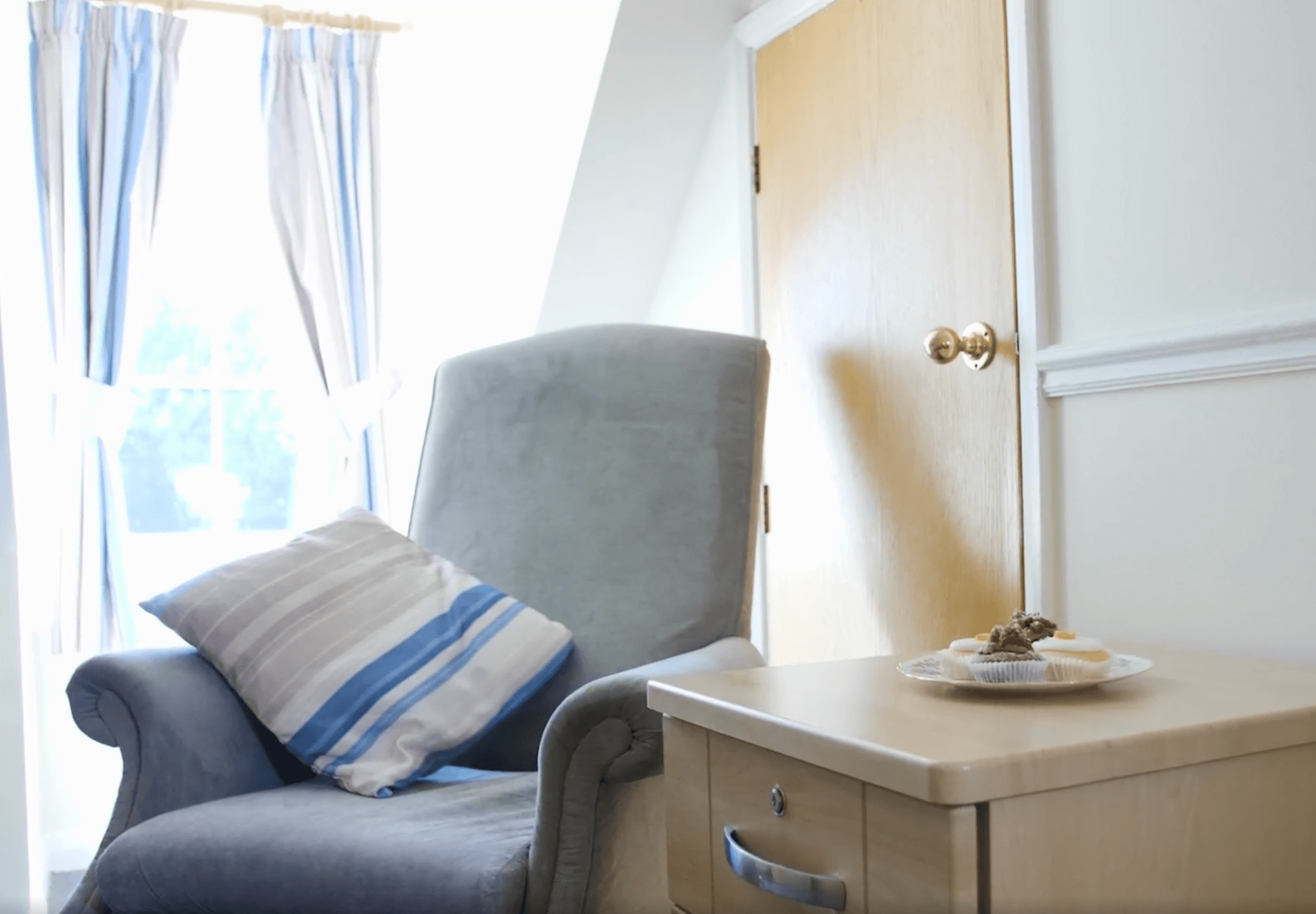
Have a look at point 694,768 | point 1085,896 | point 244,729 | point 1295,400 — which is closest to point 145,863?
point 244,729

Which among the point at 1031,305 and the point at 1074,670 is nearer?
the point at 1074,670

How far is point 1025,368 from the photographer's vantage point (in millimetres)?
1537

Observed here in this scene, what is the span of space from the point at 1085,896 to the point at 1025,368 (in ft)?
2.93

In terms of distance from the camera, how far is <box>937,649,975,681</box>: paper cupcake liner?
37.0 inches

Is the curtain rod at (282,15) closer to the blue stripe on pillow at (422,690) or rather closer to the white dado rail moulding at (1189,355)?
the blue stripe on pillow at (422,690)

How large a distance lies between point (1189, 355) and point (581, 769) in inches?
30.9

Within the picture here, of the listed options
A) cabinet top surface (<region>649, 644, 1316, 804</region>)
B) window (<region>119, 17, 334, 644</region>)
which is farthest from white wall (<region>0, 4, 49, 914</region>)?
cabinet top surface (<region>649, 644, 1316, 804</region>)

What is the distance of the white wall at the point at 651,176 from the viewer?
223 centimetres

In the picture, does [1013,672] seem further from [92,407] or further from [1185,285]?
[92,407]

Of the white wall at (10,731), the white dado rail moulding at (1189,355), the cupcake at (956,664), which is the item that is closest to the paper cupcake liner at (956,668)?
the cupcake at (956,664)

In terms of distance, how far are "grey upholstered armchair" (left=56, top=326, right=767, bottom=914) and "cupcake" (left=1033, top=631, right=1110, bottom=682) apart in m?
0.41

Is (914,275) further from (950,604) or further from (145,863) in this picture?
(145,863)

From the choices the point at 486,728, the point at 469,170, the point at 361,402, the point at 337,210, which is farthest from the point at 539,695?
the point at 469,170

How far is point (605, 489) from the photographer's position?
1838mm
